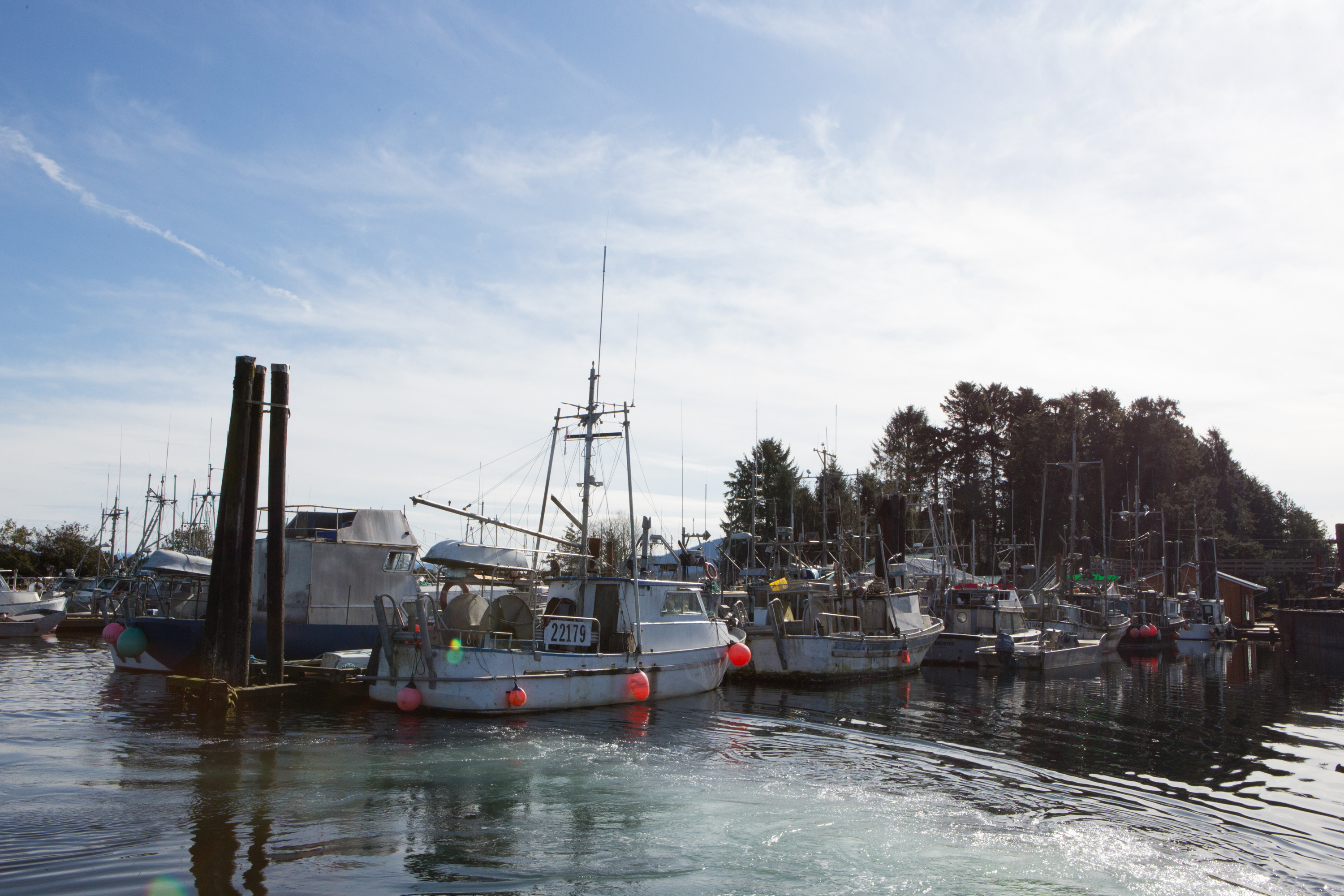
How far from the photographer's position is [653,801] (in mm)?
11758

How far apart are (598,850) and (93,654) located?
2782cm

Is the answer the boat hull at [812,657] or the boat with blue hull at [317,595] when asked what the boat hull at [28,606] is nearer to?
the boat with blue hull at [317,595]

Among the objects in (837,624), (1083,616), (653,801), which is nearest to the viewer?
(653,801)

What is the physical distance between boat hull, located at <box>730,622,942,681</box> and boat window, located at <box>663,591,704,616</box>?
137 inches

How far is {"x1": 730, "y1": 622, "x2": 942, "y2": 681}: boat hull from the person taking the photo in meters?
26.3

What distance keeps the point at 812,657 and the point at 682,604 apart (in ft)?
19.3

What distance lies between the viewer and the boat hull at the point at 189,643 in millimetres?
24281

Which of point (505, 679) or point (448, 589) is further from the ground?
point (448, 589)

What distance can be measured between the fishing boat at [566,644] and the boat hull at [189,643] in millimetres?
3589

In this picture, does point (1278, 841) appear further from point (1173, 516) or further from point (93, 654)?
point (1173, 516)

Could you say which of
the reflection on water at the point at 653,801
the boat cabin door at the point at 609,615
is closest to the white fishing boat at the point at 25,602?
the reflection on water at the point at 653,801

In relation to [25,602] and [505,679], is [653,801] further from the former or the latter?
[25,602]

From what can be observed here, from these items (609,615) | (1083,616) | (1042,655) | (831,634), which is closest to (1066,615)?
(1083,616)

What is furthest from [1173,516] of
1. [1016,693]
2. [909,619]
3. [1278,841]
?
[1278,841]
